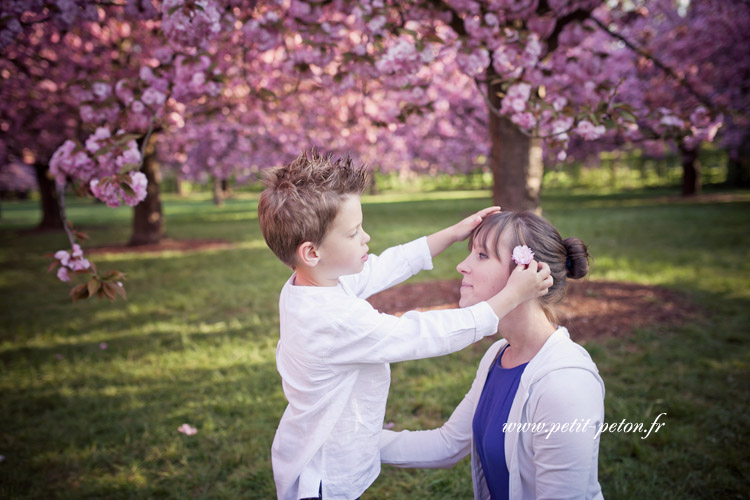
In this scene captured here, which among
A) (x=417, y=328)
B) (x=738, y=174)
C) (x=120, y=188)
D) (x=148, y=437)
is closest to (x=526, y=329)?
(x=417, y=328)

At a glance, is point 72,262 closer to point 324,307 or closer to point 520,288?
point 324,307

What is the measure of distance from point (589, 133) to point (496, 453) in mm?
2073

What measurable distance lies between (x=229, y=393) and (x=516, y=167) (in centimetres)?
375

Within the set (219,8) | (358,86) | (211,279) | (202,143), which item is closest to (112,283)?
(219,8)

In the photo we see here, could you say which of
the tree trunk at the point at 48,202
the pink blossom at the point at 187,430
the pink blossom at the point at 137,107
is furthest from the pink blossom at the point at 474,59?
the tree trunk at the point at 48,202

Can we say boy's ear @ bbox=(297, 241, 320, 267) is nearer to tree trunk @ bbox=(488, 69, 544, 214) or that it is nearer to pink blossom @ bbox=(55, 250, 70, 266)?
pink blossom @ bbox=(55, 250, 70, 266)

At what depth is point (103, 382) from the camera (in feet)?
14.3

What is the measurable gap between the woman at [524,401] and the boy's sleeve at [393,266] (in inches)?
11.9

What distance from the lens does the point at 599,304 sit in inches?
222

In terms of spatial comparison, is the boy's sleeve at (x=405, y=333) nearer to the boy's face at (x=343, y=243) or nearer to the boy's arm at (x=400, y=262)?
the boy's face at (x=343, y=243)

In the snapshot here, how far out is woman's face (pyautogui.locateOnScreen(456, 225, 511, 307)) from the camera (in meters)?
1.79

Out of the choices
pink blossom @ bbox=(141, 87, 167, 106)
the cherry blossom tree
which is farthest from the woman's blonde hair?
pink blossom @ bbox=(141, 87, 167, 106)

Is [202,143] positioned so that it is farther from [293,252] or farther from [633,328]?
[293,252]

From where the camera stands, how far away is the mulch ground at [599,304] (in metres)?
5.03
